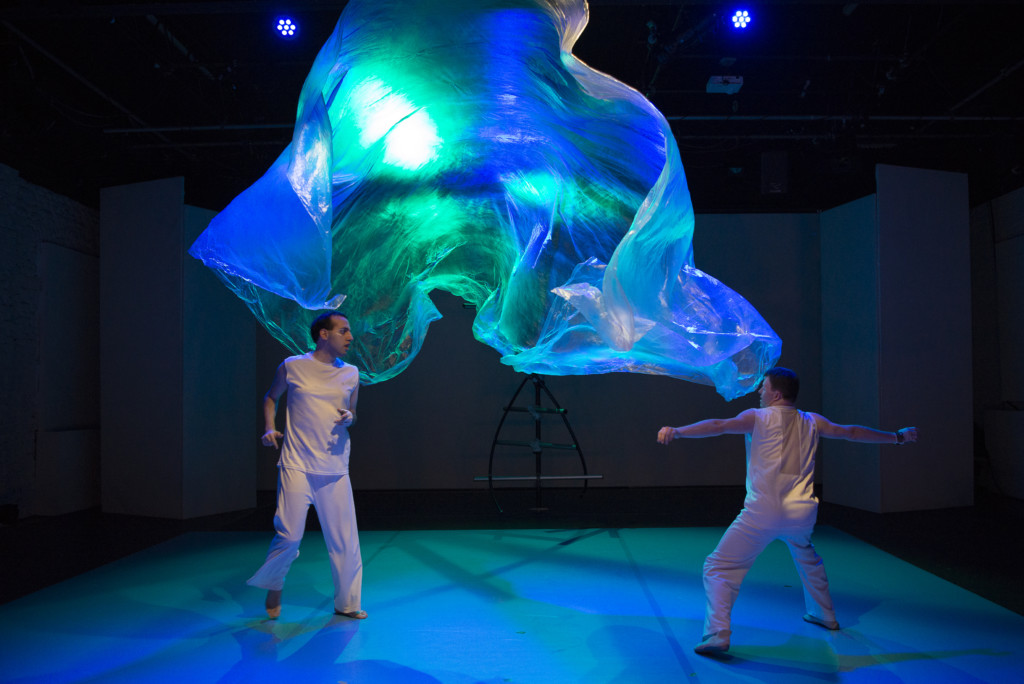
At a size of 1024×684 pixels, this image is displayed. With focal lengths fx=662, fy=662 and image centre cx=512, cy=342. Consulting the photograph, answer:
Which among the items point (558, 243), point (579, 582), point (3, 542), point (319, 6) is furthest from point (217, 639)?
point (319, 6)

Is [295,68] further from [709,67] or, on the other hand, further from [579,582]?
[579,582]

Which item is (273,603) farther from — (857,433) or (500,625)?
(857,433)

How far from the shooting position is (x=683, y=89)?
21.6 feet

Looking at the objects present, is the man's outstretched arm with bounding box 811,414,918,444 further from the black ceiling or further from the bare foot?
the black ceiling

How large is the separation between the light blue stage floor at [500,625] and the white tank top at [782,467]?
0.67 metres

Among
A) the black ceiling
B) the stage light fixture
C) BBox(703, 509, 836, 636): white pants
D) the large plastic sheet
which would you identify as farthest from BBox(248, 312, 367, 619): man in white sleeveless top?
the stage light fixture

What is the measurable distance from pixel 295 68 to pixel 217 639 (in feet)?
16.3

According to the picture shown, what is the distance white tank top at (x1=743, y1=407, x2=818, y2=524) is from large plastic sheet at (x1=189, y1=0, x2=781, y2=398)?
0.27 meters

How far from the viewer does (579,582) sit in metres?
4.24

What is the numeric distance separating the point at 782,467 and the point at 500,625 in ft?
5.42

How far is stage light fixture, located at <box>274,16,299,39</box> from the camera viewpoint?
5398 mm

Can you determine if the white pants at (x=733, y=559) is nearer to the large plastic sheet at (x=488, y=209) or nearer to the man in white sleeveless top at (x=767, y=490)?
the man in white sleeveless top at (x=767, y=490)

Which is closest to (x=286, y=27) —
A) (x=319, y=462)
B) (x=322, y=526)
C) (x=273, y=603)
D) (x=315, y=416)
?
(x=315, y=416)

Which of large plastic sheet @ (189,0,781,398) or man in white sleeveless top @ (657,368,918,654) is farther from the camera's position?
man in white sleeveless top @ (657,368,918,654)
